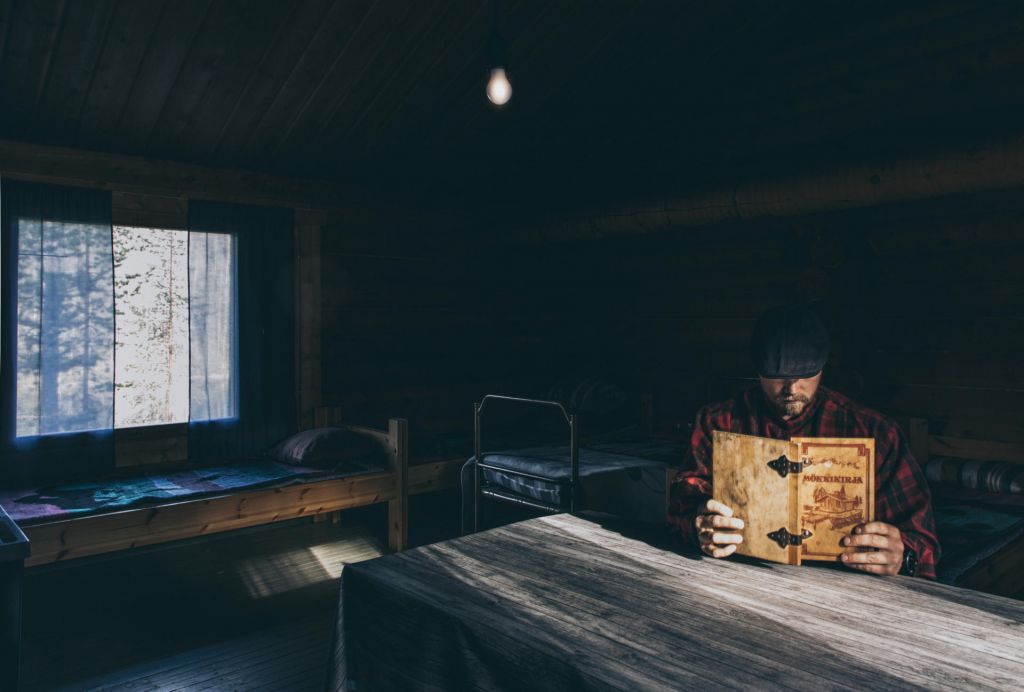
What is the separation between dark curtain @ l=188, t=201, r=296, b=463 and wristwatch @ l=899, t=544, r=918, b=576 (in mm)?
4342

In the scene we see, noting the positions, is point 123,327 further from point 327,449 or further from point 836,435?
point 836,435

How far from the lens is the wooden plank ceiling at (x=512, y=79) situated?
392 centimetres

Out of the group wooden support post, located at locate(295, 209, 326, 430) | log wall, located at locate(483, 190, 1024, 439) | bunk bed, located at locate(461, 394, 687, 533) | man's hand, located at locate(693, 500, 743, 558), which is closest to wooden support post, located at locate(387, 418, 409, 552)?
bunk bed, located at locate(461, 394, 687, 533)

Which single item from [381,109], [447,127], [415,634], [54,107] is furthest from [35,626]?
[447,127]

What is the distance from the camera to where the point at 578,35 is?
4.61m

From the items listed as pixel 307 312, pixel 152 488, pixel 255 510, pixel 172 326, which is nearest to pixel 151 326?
pixel 172 326

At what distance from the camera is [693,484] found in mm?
2072

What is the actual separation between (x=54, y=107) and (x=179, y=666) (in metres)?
3.12

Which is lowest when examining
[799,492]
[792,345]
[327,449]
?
[327,449]

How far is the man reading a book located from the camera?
1645mm

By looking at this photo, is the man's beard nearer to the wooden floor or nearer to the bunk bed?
the bunk bed

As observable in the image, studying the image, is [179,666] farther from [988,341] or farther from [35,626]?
[988,341]

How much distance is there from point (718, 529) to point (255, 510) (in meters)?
3.22

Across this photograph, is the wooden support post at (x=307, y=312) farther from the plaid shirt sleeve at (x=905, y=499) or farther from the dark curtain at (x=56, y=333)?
the plaid shirt sleeve at (x=905, y=499)
